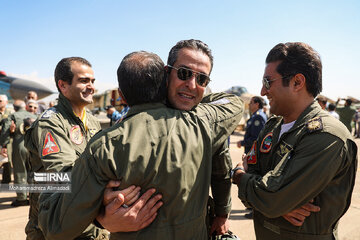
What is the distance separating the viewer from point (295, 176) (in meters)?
1.37

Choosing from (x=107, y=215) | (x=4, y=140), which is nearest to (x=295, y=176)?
(x=107, y=215)

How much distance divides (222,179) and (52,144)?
134 centimetres

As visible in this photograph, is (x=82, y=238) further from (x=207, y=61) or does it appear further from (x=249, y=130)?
(x=249, y=130)

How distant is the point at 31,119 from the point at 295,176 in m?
5.99

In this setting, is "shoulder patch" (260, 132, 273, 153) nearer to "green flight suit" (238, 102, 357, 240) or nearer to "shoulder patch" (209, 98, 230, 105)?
"green flight suit" (238, 102, 357, 240)

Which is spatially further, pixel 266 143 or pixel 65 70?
pixel 65 70

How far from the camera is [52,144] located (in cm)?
191

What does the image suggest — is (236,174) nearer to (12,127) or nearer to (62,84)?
(62,84)

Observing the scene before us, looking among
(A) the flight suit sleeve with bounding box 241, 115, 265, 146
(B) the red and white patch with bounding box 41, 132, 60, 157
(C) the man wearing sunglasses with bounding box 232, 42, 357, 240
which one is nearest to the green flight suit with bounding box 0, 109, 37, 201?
(B) the red and white patch with bounding box 41, 132, 60, 157

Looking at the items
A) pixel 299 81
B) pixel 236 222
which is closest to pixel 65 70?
pixel 299 81

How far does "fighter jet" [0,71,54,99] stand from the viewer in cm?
1575

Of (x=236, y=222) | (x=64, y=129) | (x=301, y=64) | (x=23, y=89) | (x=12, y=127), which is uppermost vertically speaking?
(x=301, y=64)

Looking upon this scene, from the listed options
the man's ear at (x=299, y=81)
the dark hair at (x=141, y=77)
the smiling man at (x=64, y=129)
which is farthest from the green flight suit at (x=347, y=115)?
the dark hair at (x=141, y=77)

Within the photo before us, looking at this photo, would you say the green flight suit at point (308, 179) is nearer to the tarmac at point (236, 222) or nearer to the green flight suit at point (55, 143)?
the green flight suit at point (55, 143)
